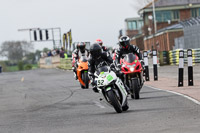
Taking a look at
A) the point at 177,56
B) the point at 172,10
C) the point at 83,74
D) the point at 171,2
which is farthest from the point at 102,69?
the point at 171,2

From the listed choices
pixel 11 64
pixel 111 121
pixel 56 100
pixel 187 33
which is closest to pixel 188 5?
pixel 187 33

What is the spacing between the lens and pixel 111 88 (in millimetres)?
11609

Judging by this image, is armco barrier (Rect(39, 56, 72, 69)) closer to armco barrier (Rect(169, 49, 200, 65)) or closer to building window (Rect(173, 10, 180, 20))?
armco barrier (Rect(169, 49, 200, 65))

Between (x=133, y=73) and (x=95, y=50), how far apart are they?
7.98 ft

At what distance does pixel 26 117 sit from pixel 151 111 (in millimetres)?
2566

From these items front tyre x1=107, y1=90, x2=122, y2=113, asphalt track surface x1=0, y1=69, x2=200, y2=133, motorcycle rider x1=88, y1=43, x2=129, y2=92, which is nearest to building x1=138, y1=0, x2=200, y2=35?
asphalt track surface x1=0, y1=69, x2=200, y2=133

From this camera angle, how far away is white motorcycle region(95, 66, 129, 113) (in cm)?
1158

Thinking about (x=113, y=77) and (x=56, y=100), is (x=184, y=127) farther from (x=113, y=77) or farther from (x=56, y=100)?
(x=56, y=100)

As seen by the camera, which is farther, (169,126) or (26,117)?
(26,117)

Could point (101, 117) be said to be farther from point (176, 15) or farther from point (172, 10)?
point (176, 15)

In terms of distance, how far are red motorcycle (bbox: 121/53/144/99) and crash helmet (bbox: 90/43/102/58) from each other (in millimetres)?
2124

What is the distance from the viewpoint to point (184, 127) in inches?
344

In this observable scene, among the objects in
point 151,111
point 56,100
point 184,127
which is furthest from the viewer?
point 56,100

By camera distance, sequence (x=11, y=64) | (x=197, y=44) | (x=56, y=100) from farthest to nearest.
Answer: (x=11, y=64)
(x=197, y=44)
(x=56, y=100)
